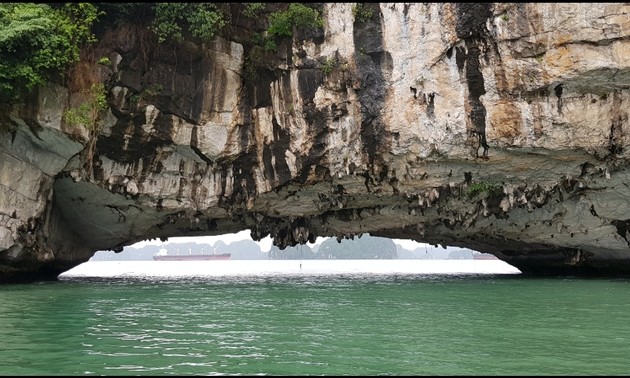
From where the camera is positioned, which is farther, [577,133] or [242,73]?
[242,73]

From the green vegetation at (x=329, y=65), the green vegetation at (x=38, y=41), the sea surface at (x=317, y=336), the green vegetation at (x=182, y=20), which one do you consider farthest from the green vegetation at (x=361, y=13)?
the sea surface at (x=317, y=336)

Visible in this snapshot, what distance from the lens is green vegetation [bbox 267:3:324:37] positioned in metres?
18.1

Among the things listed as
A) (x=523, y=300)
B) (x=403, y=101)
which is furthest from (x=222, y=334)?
(x=403, y=101)

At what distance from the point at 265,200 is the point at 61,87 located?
812cm

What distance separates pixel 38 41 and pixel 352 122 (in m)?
9.77

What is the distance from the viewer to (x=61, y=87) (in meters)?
17.4

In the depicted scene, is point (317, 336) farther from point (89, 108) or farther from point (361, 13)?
point (361, 13)

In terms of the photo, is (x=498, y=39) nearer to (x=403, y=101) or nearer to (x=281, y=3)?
(x=403, y=101)

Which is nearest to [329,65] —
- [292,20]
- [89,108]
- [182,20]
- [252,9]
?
[292,20]

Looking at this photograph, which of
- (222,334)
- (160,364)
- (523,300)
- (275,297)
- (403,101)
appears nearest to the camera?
(160,364)

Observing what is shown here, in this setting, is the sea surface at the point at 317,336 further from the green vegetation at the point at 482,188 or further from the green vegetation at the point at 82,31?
the green vegetation at the point at 82,31

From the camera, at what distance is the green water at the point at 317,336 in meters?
6.80

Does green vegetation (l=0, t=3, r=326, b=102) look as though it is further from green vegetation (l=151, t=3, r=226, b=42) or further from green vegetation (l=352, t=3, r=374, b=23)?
green vegetation (l=352, t=3, r=374, b=23)

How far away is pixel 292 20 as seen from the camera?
1839 cm
